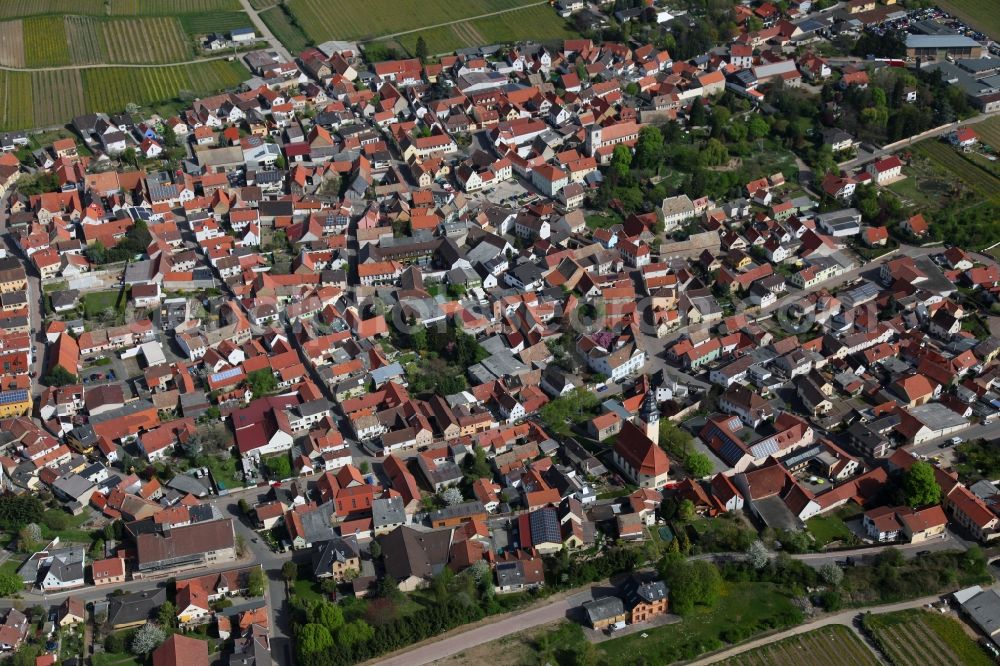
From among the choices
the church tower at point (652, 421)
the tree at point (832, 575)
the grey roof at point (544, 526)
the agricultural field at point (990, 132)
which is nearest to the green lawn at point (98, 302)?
the grey roof at point (544, 526)

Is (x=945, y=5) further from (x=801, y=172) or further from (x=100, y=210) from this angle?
(x=100, y=210)

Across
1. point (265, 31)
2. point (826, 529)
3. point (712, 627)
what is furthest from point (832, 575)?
point (265, 31)

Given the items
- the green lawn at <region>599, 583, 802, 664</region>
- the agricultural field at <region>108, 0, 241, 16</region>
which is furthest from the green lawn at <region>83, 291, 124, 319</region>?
the agricultural field at <region>108, 0, 241, 16</region>

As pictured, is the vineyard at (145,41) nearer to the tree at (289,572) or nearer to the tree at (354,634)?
the tree at (289,572)

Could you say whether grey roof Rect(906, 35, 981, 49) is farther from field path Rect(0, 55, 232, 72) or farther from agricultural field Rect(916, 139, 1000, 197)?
field path Rect(0, 55, 232, 72)

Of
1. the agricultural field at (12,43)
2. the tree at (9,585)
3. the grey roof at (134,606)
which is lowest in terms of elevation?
the grey roof at (134,606)

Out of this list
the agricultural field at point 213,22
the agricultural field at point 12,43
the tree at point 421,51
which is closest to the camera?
the tree at point 421,51
